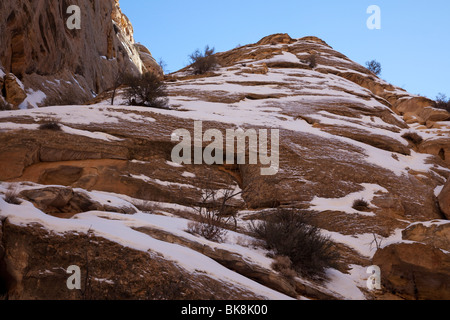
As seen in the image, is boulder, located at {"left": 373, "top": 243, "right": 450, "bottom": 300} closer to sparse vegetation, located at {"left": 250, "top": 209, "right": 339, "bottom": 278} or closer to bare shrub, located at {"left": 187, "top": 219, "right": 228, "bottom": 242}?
sparse vegetation, located at {"left": 250, "top": 209, "right": 339, "bottom": 278}

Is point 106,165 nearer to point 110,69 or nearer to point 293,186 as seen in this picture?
point 293,186

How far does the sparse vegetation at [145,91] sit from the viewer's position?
1470 centimetres

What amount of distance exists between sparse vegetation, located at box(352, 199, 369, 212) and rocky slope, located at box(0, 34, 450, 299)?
0.18 meters

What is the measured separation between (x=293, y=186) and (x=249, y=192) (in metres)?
1.15

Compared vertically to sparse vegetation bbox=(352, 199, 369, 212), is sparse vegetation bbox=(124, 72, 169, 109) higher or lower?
higher

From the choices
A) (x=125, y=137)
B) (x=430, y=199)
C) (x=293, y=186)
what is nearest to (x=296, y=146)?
(x=293, y=186)

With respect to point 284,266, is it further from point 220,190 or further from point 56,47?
point 56,47

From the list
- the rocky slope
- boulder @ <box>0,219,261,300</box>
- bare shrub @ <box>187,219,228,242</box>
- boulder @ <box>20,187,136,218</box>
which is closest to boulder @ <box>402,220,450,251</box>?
the rocky slope

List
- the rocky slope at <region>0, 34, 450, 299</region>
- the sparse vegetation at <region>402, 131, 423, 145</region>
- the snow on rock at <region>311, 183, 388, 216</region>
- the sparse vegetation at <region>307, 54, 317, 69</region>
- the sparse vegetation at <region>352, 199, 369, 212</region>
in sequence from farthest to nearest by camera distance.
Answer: the sparse vegetation at <region>307, 54, 317, 69</region> < the sparse vegetation at <region>402, 131, 423, 145</region> < the sparse vegetation at <region>352, 199, 369, 212</region> < the snow on rock at <region>311, 183, 388, 216</region> < the rocky slope at <region>0, 34, 450, 299</region>

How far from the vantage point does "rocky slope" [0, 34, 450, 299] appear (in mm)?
4375

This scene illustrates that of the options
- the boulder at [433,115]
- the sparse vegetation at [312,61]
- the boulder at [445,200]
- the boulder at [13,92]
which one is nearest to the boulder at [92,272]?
the boulder at [445,200]

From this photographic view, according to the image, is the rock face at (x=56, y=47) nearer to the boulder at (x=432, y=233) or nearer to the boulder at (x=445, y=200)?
the boulder at (x=445, y=200)

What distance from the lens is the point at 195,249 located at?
5.39 metres

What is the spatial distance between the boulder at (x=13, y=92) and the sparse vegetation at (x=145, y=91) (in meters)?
4.29
